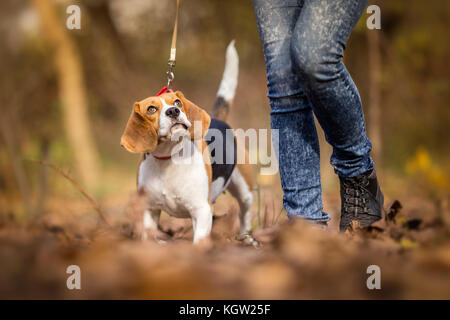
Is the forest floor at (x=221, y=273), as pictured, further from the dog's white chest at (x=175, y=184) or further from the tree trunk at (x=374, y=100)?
the tree trunk at (x=374, y=100)

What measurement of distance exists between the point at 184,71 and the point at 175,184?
284 inches

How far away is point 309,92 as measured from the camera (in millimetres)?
1895

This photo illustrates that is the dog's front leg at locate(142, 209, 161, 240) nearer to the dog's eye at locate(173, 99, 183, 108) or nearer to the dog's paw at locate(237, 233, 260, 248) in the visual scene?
the dog's paw at locate(237, 233, 260, 248)

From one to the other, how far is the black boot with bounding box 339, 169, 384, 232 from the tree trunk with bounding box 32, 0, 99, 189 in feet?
19.5

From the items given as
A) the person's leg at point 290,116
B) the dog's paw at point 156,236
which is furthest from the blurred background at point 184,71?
the person's leg at point 290,116

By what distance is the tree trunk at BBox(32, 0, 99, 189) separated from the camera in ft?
24.1

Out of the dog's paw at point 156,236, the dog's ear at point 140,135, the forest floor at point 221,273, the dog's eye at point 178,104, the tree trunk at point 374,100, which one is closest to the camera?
the forest floor at point 221,273

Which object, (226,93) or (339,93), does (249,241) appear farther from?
(226,93)

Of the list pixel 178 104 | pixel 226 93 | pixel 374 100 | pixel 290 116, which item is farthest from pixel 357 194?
pixel 374 100

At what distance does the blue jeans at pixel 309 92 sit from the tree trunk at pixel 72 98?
5.84 metres

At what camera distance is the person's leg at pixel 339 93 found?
182cm

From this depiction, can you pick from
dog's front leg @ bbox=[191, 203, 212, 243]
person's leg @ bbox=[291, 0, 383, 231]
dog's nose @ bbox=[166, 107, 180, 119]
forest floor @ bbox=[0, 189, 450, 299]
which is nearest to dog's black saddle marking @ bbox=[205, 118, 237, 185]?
dog's front leg @ bbox=[191, 203, 212, 243]

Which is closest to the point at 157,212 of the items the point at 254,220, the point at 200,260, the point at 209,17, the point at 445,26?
the point at 254,220

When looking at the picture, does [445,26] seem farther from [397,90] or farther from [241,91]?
[241,91]
